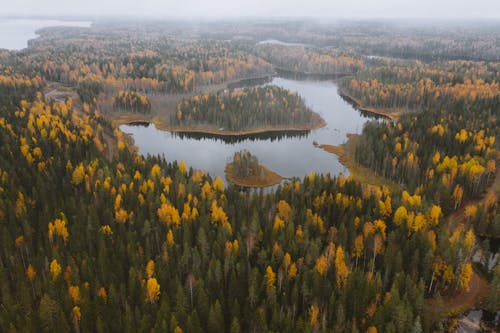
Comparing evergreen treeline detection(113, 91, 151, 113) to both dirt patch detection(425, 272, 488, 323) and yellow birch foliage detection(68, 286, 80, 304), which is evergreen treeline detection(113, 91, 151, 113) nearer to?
yellow birch foliage detection(68, 286, 80, 304)

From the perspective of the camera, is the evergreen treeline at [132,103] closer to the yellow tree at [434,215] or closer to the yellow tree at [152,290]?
the yellow tree at [152,290]

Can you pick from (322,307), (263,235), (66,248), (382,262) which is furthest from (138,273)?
(382,262)

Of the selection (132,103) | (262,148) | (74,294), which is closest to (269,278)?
(74,294)

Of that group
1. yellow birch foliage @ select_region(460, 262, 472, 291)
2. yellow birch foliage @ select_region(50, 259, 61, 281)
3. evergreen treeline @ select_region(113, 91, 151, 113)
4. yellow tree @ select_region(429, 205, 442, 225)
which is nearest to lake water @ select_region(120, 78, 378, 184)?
evergreen treeline @ select_region(113, 91, 151, 113)

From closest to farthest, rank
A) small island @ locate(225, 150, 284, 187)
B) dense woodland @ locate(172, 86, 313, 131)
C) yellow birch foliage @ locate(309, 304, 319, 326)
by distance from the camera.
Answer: yellow birch foliage @ locate(309, 304, 319, 326) → small island @ locate(225, 150, 284, 187) → dense woodland @ locate(172, 86, 313, 131)

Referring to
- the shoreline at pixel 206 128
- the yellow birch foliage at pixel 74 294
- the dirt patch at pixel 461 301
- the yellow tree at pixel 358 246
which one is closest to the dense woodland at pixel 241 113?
the shoreline at pixel 206 128

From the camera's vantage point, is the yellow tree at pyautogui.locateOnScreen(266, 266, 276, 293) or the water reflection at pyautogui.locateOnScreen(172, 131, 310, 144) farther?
the water reflection at pyautogui.locateOnScreen(172, 131, 310, 144)
